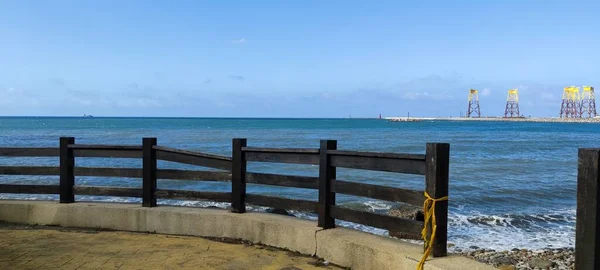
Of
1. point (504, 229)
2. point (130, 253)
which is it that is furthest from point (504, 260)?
point (130, 253)

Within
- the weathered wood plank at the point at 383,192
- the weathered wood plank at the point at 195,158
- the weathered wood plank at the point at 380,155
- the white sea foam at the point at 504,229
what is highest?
the weathered wood plank at the point at 380,155

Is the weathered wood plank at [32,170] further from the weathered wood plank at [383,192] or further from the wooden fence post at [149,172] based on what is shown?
the weathered wood plank at [383,192]

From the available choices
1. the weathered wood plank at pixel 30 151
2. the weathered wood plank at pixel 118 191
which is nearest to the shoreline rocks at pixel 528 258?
the weathered wood plank at pixel 118 191

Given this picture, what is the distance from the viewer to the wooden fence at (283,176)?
4.66 metres

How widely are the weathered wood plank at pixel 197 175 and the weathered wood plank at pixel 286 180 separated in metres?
Result: 0.34

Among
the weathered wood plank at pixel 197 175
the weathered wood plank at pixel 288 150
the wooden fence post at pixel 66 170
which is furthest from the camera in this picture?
the wooden fence post at pixel 66 170

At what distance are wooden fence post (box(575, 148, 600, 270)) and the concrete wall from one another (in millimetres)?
859

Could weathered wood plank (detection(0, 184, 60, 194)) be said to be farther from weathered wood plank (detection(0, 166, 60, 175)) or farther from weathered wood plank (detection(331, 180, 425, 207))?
weathered wood plank (detection(331, 180, 425, 207))

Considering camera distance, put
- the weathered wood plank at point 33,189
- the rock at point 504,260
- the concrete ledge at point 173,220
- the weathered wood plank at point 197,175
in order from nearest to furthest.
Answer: the concrete ledge at point 173,220 < the weathered wood plank at point 197,175 < the weathered wood plank at point 33,189 < the rock at point 504,260

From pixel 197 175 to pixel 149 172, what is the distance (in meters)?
0.79

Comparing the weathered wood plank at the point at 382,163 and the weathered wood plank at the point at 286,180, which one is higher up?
the weathered wood plank at the point at 382,163

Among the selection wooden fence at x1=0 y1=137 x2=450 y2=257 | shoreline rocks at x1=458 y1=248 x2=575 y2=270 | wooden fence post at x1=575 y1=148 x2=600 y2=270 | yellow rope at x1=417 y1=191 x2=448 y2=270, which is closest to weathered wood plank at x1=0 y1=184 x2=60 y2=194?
wooden fence at x1=0 y1=137 x2=450 y2=257

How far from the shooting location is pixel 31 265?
5.26 meters

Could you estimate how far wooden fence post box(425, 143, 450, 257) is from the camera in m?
4.59
